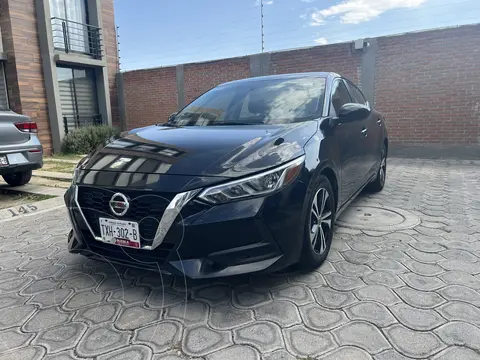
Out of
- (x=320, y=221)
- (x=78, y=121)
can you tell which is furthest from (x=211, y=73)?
(x=320, y=221)

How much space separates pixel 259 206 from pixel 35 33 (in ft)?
34.1

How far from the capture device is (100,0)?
37.5 ft

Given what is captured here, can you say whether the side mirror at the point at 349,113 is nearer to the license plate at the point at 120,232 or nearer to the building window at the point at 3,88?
the license plate at the point at 120,232

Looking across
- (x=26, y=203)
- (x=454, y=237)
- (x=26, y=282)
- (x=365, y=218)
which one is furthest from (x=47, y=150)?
(x=454, y=237)

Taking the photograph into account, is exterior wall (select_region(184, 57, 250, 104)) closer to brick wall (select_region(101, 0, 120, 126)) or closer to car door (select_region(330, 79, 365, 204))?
brick wall (select_region(101, 0, 120, 126))

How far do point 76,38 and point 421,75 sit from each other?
9.86 m

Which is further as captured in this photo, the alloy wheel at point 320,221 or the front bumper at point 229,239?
the alloy wheel at point 320,221

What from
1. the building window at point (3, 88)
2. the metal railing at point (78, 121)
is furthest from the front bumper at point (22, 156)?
the metal railing at point (78, 121)

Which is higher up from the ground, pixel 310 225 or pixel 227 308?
pixel 310 225

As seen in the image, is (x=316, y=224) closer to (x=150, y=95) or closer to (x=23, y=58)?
(x=23, y=58)

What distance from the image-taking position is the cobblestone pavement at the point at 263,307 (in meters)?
1.68

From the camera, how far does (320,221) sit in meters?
2.48

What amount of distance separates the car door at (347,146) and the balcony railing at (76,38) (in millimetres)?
9641

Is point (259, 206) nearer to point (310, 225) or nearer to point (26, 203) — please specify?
point (310, 225)
